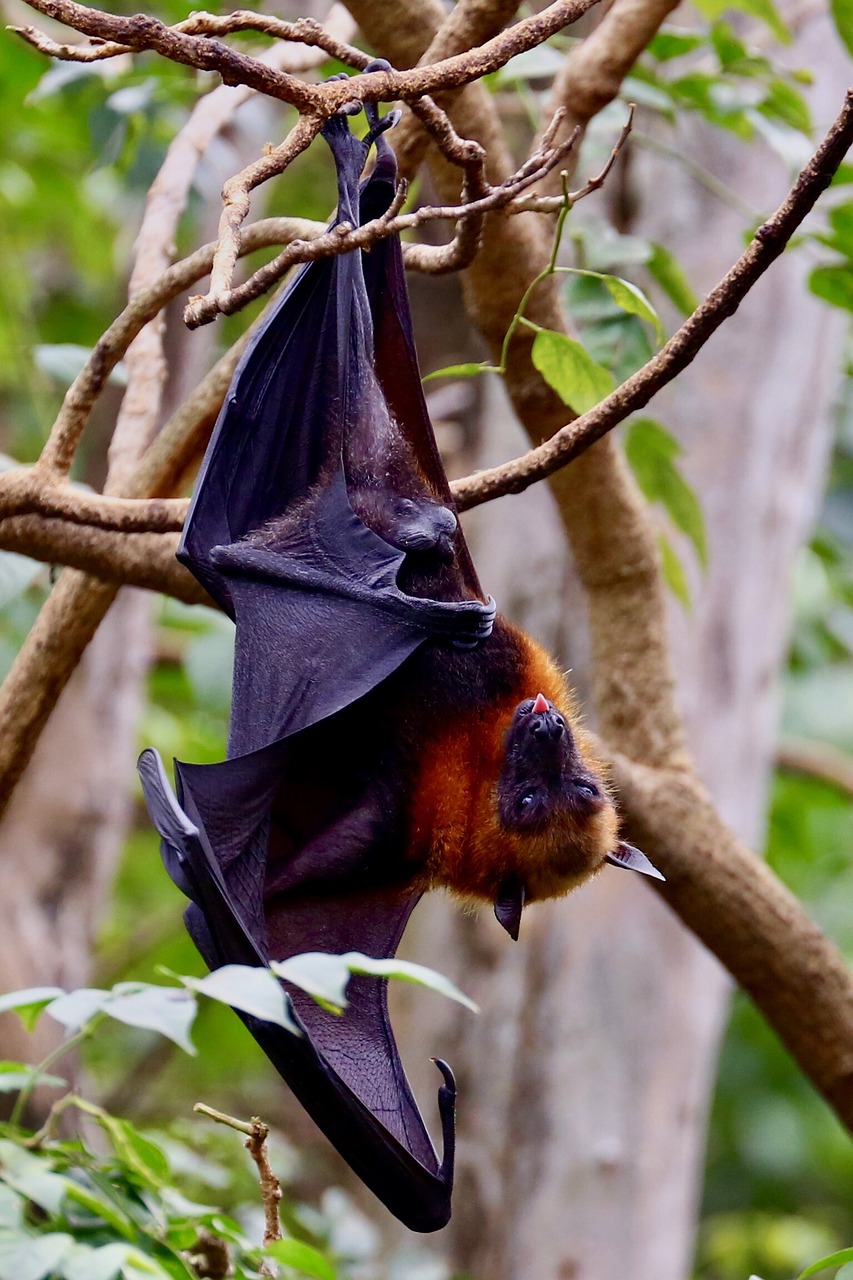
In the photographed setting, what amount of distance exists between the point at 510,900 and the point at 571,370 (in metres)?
1.19

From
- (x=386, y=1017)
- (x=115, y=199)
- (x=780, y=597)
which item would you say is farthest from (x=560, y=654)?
(x=115, y=199)

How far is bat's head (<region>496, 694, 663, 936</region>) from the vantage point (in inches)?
118

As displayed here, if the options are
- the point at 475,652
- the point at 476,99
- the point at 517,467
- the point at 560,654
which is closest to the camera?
the point at 517,467

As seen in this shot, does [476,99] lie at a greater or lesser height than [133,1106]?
greater

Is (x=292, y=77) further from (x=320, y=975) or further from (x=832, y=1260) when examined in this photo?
(x=832, y=1260)

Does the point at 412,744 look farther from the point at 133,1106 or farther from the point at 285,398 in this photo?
the point at 133,1106

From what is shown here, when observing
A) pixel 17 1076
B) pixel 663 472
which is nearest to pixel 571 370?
pixel 663 472

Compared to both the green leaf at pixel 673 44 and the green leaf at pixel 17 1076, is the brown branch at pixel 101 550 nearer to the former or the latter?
the green leaf at pixel 17 1076

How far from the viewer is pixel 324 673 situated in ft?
8.89

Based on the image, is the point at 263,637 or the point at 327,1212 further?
the point at 327,1212

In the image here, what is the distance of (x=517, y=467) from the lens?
244cm

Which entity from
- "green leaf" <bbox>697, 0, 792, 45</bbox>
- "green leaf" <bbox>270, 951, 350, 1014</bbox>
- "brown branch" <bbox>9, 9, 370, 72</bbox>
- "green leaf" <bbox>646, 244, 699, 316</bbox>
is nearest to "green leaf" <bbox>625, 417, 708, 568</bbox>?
"green leaf" <bbox>646, 244, 699, 316</bbox>

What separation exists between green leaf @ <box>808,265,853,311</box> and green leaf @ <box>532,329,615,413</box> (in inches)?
38.8

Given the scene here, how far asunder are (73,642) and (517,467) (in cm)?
111
